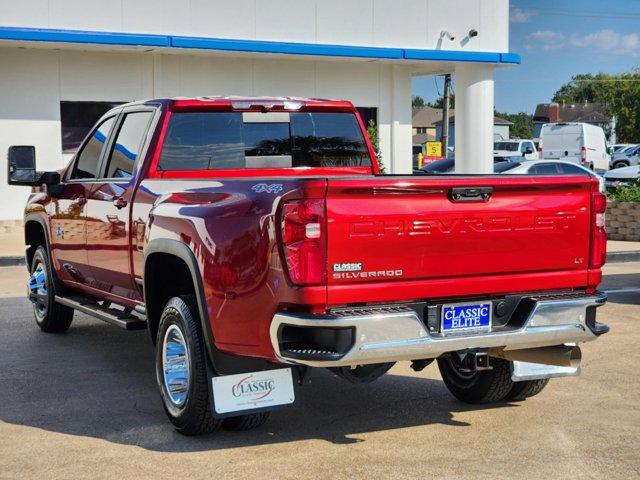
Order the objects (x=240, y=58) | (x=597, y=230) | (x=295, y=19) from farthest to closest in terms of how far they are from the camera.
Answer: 1. (x=240, y=58)
2. (x=295, y=19)
3. (x=597, y=230)

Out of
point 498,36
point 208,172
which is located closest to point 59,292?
point 208,172

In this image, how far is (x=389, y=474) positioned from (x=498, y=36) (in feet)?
74.3

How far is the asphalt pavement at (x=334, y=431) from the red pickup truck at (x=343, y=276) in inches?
10.0

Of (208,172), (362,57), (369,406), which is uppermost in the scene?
(362,57)

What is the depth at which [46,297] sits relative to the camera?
9.39 metres

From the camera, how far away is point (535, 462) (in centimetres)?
554

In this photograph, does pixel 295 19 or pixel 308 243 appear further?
pixel 295 19

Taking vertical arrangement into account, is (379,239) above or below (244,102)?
below

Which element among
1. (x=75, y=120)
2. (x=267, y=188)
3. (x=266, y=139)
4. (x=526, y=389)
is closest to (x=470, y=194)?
(x=267, y=188)

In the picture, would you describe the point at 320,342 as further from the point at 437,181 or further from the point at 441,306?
the point at 437,181

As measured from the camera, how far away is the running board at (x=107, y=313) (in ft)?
23.5

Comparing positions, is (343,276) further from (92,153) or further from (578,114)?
(578,114)

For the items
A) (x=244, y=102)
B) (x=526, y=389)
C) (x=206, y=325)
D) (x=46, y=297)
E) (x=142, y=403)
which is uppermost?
(x=244, y=102)

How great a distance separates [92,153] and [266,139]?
1642mm
